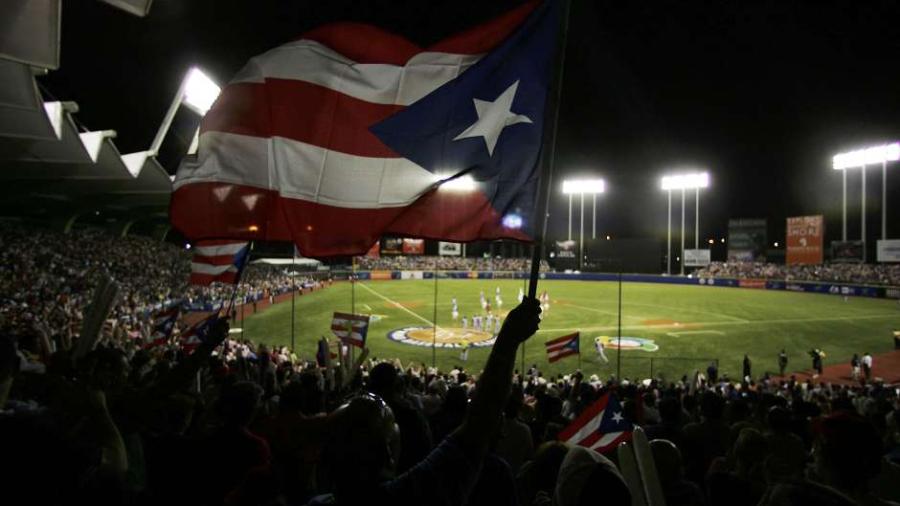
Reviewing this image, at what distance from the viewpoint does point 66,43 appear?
25.4m

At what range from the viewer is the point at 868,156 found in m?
62.2

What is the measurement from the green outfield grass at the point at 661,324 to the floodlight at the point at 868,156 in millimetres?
19512

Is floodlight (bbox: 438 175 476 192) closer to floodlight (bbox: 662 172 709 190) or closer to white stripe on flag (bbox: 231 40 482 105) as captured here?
white stripe on flag (bbox: 231 40 482 105)

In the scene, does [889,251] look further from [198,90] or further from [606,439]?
[198,90]

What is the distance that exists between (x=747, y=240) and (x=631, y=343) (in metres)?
58.7

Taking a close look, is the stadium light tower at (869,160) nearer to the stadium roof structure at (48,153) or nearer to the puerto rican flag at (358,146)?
the puerto rican flag at (358,146)

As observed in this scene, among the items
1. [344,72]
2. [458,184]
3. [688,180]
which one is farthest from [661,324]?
[688,180]

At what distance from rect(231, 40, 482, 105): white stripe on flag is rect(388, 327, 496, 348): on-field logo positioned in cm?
2354

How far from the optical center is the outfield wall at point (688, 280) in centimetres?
5494

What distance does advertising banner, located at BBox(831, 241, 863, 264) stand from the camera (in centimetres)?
6162

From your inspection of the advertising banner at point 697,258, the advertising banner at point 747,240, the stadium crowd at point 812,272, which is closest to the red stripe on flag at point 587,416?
the stadium crowd at point 812,272

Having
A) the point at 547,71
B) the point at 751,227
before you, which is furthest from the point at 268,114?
the point at 751,227

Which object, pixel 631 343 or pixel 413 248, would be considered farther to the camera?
pixel 413 248

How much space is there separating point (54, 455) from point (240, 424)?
1223 millimetres
